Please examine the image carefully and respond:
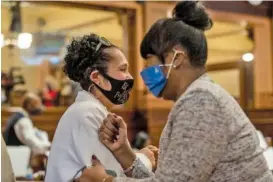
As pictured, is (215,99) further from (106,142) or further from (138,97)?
(138,97)

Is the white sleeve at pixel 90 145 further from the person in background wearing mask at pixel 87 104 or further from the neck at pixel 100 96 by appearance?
the neck at pixel 100 96

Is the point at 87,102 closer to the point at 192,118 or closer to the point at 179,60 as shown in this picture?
the point at 179,60

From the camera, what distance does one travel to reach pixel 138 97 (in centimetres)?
835

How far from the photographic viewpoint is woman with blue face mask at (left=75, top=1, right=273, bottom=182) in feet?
4.95

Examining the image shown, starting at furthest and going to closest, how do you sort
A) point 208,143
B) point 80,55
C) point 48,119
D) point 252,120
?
point 48,119, point 252,120, point 80,55, point 208,143

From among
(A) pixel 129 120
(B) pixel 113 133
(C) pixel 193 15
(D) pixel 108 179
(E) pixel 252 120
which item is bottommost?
(A) pixel 129 120

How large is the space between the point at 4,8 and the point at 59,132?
6768 millimetres

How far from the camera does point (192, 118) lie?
4.98ft

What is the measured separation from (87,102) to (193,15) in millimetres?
473

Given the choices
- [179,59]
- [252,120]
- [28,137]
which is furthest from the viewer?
[252,120]

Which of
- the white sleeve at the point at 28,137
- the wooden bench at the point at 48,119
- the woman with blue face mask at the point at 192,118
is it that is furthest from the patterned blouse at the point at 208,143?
the wooden bench at the point at 48,119

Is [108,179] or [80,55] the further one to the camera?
[80,55]

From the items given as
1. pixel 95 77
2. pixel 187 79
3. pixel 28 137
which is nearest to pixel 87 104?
pixel 95 77

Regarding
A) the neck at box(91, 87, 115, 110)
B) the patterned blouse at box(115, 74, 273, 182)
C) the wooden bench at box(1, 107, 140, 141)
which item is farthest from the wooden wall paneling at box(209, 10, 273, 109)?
the patterned blouse at box(115, 74, 273, 182)
